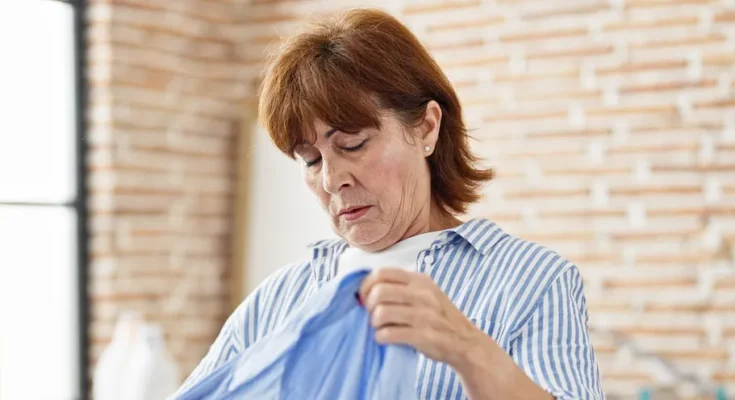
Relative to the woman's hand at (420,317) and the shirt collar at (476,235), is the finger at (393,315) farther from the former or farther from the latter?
the shirt collar at (476,235)

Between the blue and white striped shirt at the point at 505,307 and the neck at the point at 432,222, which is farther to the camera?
the neck at the point at 432,222

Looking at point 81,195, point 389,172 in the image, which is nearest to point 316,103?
point 389,172

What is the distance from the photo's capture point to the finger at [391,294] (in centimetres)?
127

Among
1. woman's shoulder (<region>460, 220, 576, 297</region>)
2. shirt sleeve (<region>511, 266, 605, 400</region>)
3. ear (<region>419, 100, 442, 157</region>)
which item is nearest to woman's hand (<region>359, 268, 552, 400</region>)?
shirt sleeve (<region>511, 266, 605, 400</region>)

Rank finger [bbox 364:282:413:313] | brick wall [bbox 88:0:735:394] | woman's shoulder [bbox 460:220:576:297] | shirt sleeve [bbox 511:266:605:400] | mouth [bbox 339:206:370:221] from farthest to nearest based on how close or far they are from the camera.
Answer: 1. brick wall [bbox 88:0:735:394]
2. mouth [bbox 339:206:370:221]
3. woman's shoulder [bbox 460:220:576:297]
4. shirt sleeve [bbox 511:266:605:400]
5. finger [bbox 364:282:413:313]

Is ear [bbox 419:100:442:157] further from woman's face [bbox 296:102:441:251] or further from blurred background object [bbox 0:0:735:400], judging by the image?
blurred background object [bbox 0:0:735:400]

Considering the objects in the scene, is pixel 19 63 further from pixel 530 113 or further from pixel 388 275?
pixel 388 275

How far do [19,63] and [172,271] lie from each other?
91cm

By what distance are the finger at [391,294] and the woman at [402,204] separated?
9 centimetres

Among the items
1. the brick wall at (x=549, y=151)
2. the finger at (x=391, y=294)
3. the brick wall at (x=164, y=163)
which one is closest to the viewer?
the finger at (x=391, y=294)

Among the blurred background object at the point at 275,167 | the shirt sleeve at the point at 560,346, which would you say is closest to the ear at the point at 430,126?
the shirt sleeve at the point at 560,346

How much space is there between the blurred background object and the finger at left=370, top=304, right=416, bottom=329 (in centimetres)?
204

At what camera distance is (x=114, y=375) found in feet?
11.0

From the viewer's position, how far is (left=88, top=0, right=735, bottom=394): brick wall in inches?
126
